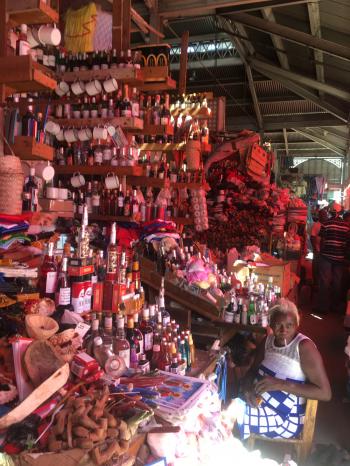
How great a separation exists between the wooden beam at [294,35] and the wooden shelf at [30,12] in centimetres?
447

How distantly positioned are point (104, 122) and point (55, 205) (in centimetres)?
91

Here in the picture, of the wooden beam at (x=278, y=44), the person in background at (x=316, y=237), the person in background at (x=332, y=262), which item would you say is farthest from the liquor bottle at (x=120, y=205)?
the person in background at (x=316, y=237)

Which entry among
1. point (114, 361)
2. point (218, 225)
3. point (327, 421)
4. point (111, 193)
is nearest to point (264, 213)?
point (218, 225)

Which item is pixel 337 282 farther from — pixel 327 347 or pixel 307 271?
pixel 327 347

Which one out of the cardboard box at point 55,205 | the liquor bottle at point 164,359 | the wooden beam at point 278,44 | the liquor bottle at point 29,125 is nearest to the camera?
the liquor bottle at point 164,359

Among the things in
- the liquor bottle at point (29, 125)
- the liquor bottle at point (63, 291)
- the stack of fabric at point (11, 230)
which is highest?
the liquor bottle at point (29, 125)

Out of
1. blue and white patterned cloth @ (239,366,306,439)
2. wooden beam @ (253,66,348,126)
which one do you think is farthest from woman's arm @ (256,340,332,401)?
wooden beam @ (253,66,348,126)

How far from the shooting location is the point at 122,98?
13.6ft

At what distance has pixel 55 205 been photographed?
3770 mm

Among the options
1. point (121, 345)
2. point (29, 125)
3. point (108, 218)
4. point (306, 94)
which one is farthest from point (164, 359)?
point (306, 94)

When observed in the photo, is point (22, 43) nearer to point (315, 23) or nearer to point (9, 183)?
point (9, 183)

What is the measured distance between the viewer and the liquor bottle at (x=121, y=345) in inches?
91.4

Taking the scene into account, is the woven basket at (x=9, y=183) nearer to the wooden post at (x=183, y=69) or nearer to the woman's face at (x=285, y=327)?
the woman's face at (x=285, y=327)

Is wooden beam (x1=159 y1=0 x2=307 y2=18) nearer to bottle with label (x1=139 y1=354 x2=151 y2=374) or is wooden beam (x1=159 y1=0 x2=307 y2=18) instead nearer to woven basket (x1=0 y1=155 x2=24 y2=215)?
woven basket (x1=0 y1=155 x2=24 y2=215)
